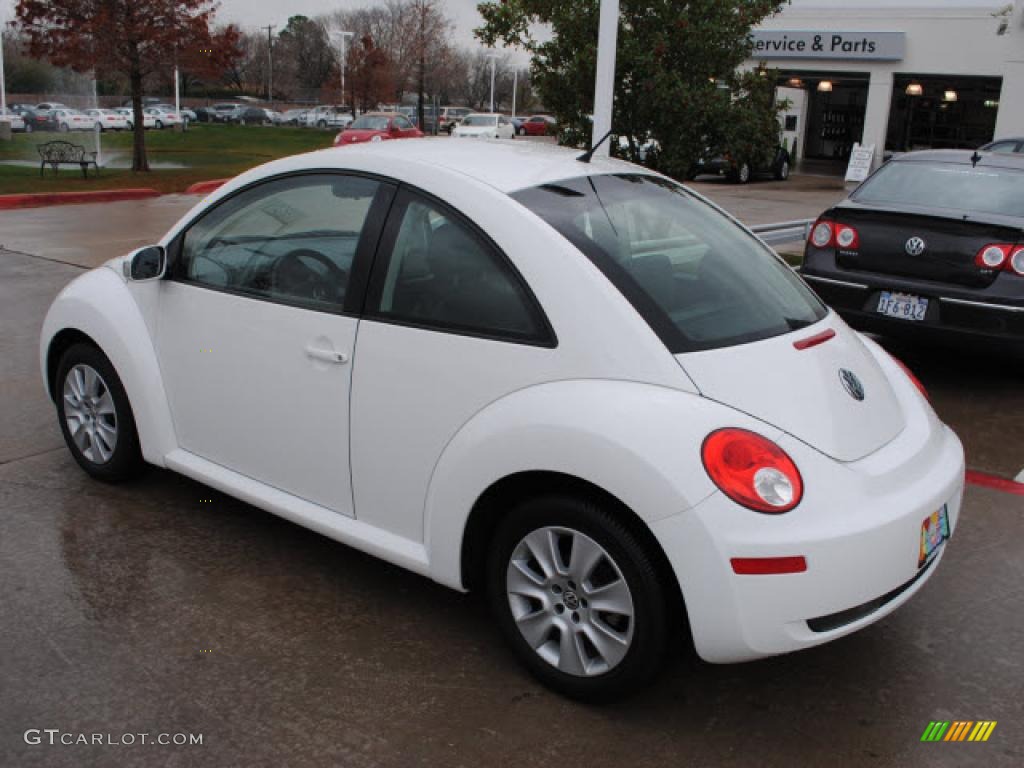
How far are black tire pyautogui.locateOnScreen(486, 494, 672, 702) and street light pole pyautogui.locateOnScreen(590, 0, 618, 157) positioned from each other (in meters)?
5.79

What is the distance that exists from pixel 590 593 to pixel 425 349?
92 centimetres

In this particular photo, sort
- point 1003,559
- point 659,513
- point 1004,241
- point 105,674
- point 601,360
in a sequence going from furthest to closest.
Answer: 1. point 1004,241
2. point 1003,559
3. point 105,674
4. point 601,360
5. point 659,513

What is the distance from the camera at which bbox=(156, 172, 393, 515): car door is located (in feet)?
11.4

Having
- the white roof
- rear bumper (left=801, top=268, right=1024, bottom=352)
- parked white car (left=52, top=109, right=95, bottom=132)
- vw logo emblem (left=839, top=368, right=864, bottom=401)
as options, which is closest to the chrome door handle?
the white roof

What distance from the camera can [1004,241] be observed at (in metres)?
6.13

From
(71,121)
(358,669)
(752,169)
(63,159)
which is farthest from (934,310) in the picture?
(71,121)

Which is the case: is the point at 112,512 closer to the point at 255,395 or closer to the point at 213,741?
the point at 255,395

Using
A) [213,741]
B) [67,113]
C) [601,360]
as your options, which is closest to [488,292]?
[601,360]

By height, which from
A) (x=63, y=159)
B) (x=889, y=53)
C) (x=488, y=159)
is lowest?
(x=63, y=159)

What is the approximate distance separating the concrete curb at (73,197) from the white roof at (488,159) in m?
14.2

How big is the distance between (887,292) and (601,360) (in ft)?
13.5

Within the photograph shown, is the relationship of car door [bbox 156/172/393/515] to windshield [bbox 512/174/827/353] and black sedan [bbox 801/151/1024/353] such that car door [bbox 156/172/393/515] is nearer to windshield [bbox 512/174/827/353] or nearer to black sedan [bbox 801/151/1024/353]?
windshield [bbox 512/174/827/353]

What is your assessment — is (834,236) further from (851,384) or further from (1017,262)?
(851,384)

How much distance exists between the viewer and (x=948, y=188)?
273 inches
